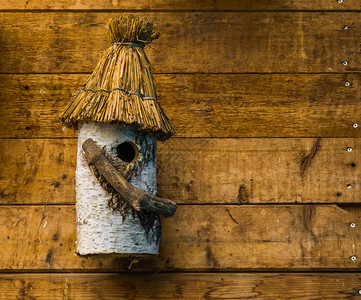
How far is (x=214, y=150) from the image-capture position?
1.66 meters

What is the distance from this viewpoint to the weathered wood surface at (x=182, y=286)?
1.58 metres

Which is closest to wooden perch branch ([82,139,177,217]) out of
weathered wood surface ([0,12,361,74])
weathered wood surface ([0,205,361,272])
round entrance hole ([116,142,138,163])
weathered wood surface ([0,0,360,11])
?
round entrance hole ([116,142,138,163])

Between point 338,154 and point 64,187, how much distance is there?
856 mm

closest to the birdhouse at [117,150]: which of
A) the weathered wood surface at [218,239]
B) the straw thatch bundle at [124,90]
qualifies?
the straw thatch bundle at [124,90]

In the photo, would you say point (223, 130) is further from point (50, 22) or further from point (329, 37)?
point (50, 22)

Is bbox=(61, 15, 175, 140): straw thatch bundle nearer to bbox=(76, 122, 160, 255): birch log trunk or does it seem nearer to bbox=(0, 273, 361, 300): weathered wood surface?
bbox=(76, 122, 160, 255): birch log trunk

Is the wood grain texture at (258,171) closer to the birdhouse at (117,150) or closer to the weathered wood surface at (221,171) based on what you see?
the weathered wood surface at (221,171)

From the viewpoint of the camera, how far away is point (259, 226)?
162 centimetres

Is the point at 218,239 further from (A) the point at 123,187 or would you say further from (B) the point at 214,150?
(A) the point at 123,187

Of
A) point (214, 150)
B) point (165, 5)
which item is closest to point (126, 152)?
point (214, 150)

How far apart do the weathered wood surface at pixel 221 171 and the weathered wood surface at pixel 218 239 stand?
0.04 metres

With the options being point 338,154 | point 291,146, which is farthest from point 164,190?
point 338,154

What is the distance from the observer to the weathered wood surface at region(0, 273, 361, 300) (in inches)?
62.1

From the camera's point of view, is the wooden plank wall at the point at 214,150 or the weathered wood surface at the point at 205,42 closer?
the wooden plank wall at the point at 214,150
